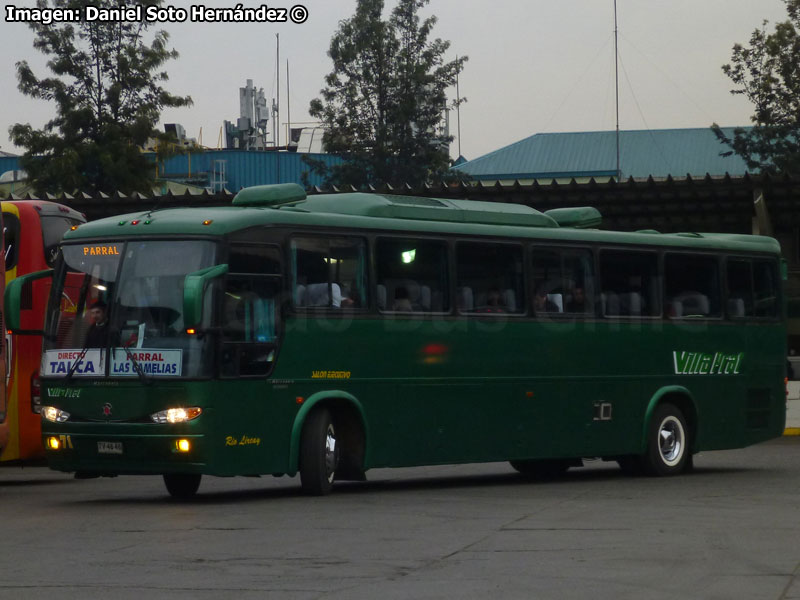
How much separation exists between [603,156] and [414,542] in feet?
272

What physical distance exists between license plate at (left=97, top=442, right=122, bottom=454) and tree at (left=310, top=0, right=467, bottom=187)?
49.7 m

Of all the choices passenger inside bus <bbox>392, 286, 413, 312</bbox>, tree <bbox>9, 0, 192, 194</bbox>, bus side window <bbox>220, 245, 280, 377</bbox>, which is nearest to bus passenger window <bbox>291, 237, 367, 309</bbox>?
bus side window <bbox>220, 245, 280, 377</bbox>

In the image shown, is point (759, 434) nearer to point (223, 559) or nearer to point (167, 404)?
point (167, 404)

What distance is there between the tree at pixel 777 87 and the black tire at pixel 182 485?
41566mm

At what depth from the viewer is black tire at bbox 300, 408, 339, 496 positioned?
15.3 m

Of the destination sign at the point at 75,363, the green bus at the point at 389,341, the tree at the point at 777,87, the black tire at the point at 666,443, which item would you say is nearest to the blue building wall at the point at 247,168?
the tree at the point at 777,87

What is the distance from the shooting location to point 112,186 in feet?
167

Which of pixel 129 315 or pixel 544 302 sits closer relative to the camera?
pixel 129 315

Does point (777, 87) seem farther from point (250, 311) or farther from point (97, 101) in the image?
point (250, 311)

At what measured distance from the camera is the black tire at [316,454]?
50.3 feet

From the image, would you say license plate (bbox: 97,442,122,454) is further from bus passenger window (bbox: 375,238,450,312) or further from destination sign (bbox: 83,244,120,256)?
bus passenger window (bbox: 375,238,450,312)

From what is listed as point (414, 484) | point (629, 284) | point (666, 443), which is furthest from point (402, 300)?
point (666, 443)

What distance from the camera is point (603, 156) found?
93000 mm

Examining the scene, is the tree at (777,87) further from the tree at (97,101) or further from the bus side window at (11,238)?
the bus side window at (11,238)
